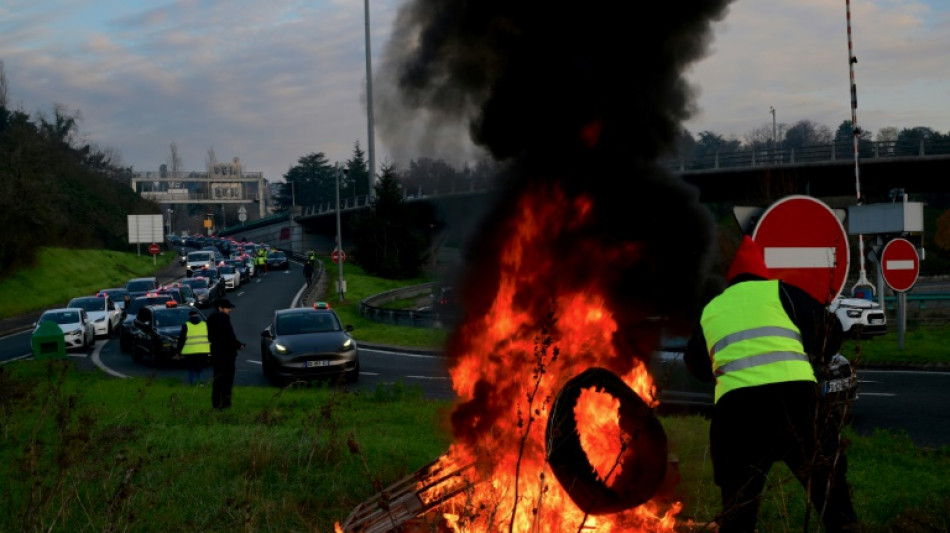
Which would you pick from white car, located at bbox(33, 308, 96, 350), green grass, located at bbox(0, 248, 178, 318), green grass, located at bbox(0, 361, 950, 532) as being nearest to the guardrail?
white car, located at bbox(33, 308, 96, 350)

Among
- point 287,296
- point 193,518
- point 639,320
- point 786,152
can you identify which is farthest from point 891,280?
point 287,296

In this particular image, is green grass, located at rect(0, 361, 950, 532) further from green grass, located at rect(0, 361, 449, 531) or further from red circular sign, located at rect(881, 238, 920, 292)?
red circular sign, located at rect(881, 238, 920, 292)

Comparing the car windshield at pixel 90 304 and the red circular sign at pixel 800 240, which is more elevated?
the red circular sign at pixel 800 240

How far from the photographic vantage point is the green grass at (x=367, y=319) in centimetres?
2732

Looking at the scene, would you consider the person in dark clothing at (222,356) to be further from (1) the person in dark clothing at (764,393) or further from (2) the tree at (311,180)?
(2) the tree at (311,180)

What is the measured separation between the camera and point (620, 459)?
16.0ft

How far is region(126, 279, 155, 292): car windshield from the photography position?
44094mm

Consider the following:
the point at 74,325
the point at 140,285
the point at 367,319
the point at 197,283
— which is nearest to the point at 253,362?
the point at 74,325

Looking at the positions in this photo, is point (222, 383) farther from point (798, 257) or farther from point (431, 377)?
point (798, 257)

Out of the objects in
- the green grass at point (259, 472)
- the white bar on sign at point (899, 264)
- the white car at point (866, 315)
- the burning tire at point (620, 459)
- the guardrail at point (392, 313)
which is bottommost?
the guardrail at point (392, 313)

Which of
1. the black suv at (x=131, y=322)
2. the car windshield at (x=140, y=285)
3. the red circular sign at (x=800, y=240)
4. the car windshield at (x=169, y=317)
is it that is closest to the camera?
the red circular sign at (x=800, y=240)

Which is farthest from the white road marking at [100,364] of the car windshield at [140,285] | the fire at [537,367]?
the fire at [537,367]

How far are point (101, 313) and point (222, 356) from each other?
920 inches

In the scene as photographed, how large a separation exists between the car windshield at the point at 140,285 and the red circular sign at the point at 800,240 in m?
42.4
